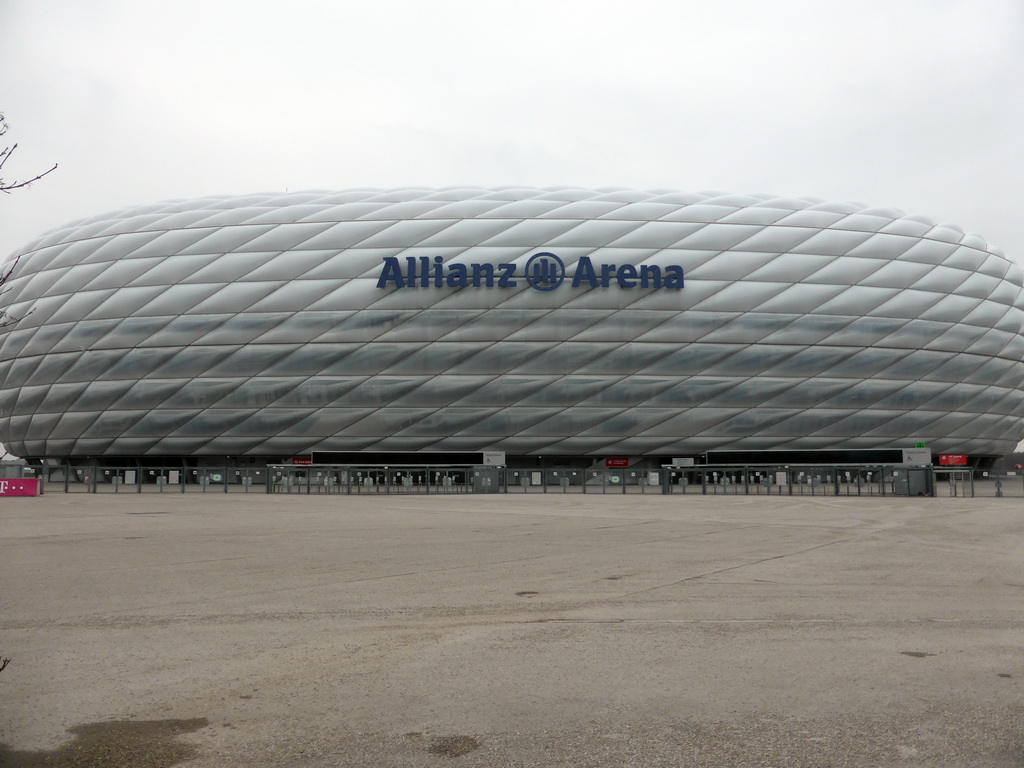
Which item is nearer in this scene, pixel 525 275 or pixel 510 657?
pixel 510 657

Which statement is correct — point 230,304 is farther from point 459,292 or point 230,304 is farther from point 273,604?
point 273,604

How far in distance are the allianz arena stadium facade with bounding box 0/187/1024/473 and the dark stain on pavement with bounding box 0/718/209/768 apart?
3702 centimetres

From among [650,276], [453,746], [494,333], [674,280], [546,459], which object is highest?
[650,276]

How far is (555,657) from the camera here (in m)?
4.90

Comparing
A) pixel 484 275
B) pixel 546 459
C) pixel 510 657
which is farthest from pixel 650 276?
pixel 510 657

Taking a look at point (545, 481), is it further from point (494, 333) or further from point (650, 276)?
point (650, 276)

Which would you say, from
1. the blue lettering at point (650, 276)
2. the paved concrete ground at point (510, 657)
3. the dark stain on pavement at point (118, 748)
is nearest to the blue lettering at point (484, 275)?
the blue lettering at point (650, 276)

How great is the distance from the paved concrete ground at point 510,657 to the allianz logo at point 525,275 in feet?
102

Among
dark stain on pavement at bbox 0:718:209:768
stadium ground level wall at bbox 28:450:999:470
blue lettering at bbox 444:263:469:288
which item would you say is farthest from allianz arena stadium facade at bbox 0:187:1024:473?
dark stain on pavement at bbox 0:718:209:768

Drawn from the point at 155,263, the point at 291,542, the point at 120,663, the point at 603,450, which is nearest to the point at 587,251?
the point at 603,450

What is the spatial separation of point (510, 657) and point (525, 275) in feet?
120

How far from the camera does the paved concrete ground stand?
347 centimetres

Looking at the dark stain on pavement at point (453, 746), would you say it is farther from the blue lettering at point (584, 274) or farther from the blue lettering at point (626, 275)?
the blue lettering at point (626, 275)

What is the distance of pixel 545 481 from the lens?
1335 inches
